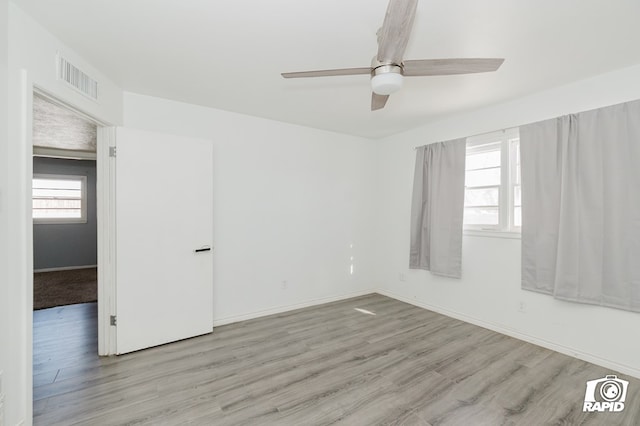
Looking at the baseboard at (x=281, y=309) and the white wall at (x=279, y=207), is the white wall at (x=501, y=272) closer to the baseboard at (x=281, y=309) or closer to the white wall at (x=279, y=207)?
the white wall at (x=279, y=207)

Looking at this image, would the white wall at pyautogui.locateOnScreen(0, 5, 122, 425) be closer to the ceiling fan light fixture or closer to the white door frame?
the white door frame

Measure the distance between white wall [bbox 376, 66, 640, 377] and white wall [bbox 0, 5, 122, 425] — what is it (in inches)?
157

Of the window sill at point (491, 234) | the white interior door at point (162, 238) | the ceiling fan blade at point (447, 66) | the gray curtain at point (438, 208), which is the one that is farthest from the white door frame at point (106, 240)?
the window sill at point (491, 234)

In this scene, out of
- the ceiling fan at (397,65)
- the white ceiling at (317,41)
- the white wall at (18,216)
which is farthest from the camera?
the white ceiling at (317,41)

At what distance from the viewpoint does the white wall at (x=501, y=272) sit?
2453 millimetres

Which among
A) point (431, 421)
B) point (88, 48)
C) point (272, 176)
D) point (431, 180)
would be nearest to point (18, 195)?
point (88, 48)

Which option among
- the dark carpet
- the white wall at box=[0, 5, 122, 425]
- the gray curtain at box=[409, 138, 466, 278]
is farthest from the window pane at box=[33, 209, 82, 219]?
the gray curtain at box=[409, 138, 466, 278]

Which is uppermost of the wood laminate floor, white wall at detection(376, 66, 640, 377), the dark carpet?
white wall at detection(376, 66, 640, 377)

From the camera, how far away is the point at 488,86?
273 centimetres

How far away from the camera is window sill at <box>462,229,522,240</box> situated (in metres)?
3.08

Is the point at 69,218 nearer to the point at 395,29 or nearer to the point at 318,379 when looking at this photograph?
the point at 318,379

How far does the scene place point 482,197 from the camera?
342 centimetres

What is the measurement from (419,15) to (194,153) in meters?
2.43

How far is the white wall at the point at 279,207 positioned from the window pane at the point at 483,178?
5.23ft
